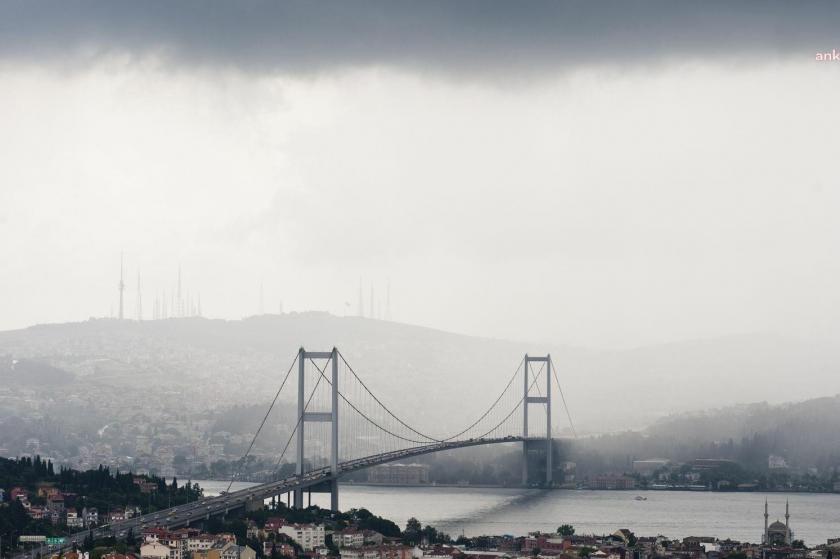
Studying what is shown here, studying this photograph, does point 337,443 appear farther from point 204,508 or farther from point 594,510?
point 204,508

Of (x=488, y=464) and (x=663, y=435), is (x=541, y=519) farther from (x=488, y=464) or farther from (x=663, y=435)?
(x=663, y=435)

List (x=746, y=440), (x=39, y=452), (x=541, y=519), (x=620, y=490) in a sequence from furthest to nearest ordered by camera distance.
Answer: (x=39, y=452) < (x=746, y=440) < (x=620, y=490) < (x=541, y=519)

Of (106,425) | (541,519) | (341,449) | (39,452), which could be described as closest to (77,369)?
(106,425)

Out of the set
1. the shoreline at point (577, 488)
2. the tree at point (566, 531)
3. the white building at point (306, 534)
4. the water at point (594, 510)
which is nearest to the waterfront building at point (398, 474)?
the shoreline at point (577, 488)

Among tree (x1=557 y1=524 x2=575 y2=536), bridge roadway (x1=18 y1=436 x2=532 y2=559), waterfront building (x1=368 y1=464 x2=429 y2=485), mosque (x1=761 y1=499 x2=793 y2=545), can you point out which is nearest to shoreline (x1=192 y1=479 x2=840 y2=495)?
waterfront building (x1=368 y1=464 x2=429 y2=485)

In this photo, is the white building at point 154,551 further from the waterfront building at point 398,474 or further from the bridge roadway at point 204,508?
the waterfront building at point 398,474

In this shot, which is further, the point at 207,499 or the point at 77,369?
the point at 77,369

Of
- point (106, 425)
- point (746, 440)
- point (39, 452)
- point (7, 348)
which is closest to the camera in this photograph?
point (746, 440)

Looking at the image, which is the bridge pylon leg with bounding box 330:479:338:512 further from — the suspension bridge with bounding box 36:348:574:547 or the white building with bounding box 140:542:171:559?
the white building with bounding box 140:542:171:559
